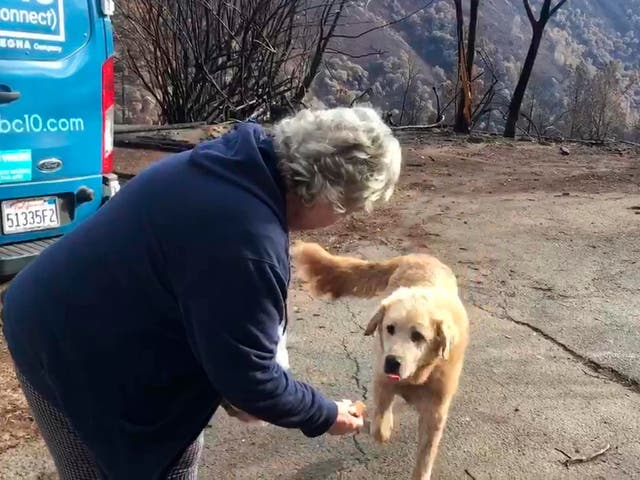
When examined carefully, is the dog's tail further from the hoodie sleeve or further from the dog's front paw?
the hoodie sleeve

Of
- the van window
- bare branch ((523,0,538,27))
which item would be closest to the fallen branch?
the van window

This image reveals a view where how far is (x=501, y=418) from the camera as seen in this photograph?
366 cm

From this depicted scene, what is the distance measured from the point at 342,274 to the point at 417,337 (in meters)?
1.14

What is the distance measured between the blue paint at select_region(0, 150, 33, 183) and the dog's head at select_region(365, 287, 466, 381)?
241 cm

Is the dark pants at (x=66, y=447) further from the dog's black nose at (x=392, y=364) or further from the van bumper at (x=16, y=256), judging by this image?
the van bumper at (x=16, y=256)

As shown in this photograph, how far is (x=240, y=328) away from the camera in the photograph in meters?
1.55

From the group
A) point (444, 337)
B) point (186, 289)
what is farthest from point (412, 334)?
point (186, 289)

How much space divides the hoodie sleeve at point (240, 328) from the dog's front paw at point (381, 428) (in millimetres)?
1678

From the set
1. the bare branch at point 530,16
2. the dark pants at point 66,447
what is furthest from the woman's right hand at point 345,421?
the bare branch at point 530,16

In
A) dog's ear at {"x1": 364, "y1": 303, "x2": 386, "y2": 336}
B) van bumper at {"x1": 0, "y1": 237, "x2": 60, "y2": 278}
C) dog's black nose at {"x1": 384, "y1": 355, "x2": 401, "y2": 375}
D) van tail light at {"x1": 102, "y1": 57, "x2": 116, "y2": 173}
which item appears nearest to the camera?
dog's black nose at {"x1": 384, "y1": 355, "x2": 401, "y2": 375}

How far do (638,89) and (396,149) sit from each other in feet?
167

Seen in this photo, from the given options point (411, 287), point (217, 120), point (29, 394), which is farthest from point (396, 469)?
point (217, 120)

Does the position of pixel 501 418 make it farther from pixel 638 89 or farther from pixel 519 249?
pixel 638 89

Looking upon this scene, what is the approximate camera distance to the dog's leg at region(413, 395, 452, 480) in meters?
3.08
